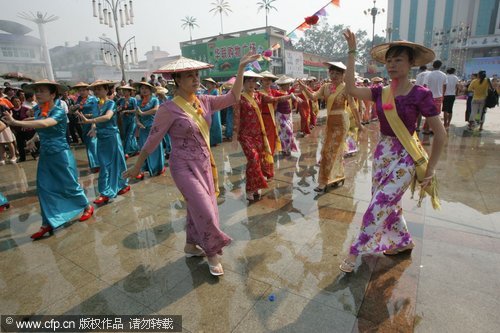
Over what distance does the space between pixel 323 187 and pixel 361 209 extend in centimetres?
76

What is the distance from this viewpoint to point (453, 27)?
56406mm

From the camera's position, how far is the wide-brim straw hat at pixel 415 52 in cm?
238

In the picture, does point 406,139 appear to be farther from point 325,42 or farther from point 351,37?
point 325,42

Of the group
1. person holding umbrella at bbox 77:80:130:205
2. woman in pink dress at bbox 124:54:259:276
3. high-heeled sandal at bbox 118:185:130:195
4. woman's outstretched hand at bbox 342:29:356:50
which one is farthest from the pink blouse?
high-heeled sandal at bbox 118:185:130:195

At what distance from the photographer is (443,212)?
152 inches

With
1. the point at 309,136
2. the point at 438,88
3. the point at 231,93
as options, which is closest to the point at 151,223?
the point at 231,93

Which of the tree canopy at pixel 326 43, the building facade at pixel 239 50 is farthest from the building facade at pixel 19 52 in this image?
the tree canopy at pixel 326 43

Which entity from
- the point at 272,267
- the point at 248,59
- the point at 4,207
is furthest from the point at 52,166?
the point at 272,267

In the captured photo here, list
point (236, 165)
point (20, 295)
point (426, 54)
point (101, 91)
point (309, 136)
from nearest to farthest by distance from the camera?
point (426, 54) < point (20, 295) < point (101, 91) < point (236, 165) < point (309, 136)

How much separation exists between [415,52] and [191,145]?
195cm

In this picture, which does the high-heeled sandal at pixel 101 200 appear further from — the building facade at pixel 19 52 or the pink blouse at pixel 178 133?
the building facade at pixel 19 52

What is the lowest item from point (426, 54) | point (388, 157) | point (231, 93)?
point (388, 157)

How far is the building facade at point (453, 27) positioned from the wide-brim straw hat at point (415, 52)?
4295cm

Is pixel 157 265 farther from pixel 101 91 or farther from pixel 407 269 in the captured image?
pixel 101 91
